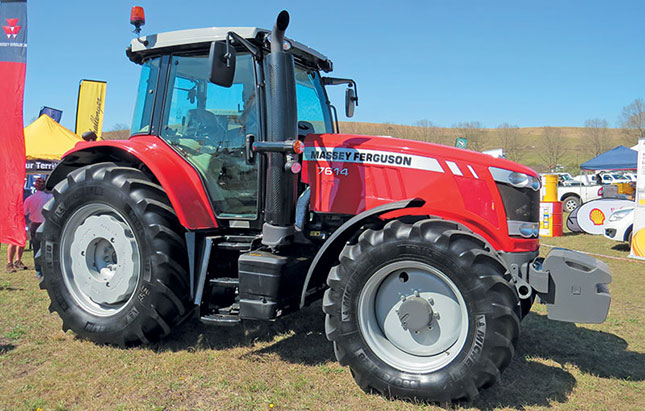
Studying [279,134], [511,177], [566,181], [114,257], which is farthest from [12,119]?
[566,181]

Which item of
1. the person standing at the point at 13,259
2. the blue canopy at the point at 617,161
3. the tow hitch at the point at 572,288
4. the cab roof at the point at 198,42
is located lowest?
the person standing at the point at 13,259

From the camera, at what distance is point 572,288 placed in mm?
3186

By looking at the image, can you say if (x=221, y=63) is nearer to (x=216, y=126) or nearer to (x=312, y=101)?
(x=216, y=126)

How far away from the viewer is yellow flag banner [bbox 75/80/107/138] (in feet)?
44.7

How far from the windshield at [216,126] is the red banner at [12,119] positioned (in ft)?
9.30

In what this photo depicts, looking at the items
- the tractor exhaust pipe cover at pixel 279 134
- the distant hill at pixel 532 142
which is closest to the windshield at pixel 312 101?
the tractor exhaust pipe cover at pixel 279 134

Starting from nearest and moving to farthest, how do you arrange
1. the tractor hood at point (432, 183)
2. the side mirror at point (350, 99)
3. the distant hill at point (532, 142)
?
the tractor hood at point (432, 183)
the side mirror at point (350, 99)
the distant hill at point (532, 142)

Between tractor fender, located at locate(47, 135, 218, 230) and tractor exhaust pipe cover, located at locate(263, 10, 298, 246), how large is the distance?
2.19 feet

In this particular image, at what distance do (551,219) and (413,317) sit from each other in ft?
38.1

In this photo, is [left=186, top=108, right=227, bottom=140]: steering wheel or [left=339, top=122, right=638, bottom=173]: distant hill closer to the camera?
[left=186, top=108, right=227, bottom=140]: steering wheel

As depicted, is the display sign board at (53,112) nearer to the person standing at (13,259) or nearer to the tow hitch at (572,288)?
the person standing at (13,259)

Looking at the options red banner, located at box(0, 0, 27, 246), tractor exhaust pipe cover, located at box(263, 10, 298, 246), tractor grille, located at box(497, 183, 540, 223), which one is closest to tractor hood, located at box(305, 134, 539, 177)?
tractor grille, located at box(497, 183, 540, 223)

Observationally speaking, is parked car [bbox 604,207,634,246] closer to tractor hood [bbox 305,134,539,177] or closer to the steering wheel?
tractor hood [bbox 305,134,539,177]

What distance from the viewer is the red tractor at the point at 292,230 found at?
10.3ft
